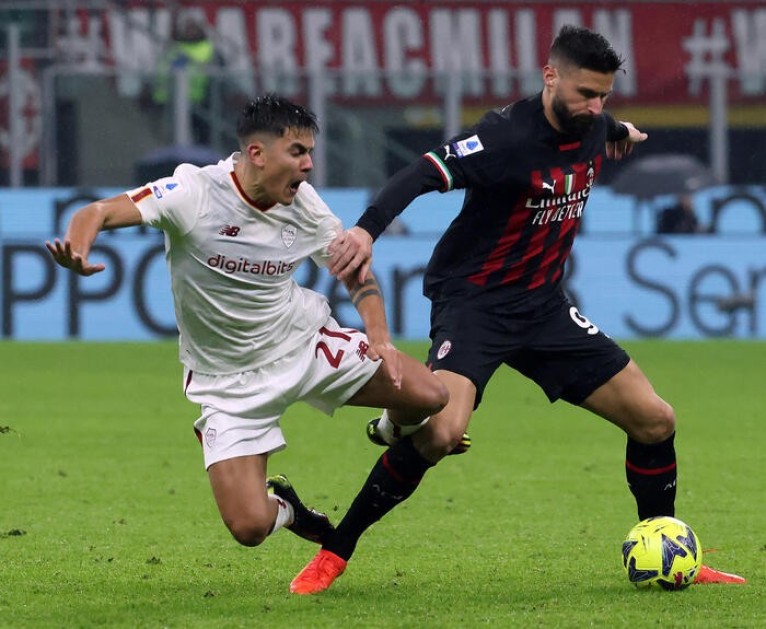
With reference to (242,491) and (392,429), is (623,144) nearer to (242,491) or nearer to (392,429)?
(392,429)

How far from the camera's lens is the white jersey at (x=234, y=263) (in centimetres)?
579

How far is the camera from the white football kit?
5.84 metres

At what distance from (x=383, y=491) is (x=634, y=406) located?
976 millimetres

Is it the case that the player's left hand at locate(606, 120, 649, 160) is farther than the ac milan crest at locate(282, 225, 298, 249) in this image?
Yes

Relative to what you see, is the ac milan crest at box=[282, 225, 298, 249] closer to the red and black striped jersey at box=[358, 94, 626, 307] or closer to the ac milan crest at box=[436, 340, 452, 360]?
the red and black striped jersey at box=[358, 94, 626, 307]

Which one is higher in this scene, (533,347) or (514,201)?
(514,201)

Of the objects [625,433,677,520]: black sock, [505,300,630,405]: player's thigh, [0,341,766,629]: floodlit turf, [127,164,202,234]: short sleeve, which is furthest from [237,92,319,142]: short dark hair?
[625,433,677,520]: black sock

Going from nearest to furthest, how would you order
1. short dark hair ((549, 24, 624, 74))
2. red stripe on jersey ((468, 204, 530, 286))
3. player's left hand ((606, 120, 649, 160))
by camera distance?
short dark hair ((549, 24, 624, 74)) → red stripe on jersey ((468, 204, 530, 286)) → player's left hand ((606, 120, 649, 160))

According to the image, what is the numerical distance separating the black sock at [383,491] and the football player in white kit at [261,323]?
10 cm

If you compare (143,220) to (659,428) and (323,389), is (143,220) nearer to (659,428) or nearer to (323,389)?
(323,389)

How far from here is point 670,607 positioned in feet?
18.5

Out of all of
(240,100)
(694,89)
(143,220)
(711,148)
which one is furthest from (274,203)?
(694,89)

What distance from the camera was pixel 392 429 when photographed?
6.24 metres

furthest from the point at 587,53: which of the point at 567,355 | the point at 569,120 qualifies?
the point at 567,355
